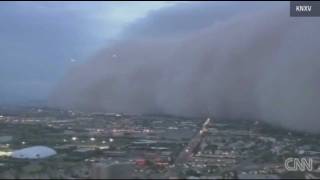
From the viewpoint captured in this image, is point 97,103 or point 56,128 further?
point 97,103

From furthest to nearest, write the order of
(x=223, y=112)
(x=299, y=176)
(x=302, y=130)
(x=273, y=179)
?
1. (x=223, y=112)
2. (x=302, y=130)
3. (x=299, y=176)
4. (x=273, y=179)

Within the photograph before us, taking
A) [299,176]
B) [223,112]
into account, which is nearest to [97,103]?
[223,112]

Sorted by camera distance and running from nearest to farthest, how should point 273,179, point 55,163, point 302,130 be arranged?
1. point 273,179
2. point 55,163
3. point 302,130

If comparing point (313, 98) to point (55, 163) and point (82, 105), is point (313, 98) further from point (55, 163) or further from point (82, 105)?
point (82, 105)

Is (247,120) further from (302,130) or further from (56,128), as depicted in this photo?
(56,128)

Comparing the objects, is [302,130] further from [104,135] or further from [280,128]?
[104,135]

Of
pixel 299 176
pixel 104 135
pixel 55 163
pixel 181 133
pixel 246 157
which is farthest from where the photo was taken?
pixel 181 133

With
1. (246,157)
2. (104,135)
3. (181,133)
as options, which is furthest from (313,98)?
(246,157)

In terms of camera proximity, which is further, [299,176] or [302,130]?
[302,130]

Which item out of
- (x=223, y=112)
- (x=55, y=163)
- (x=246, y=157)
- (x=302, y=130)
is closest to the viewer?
(x=55, y=163)
